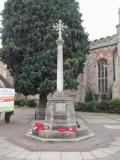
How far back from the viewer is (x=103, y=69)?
36.5 metres

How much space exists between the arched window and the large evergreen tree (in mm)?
11983

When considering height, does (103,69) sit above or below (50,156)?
above

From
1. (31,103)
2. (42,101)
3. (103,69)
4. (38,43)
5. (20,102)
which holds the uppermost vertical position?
(38,43)

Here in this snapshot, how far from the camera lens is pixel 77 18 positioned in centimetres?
2466

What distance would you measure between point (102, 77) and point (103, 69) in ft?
3.33

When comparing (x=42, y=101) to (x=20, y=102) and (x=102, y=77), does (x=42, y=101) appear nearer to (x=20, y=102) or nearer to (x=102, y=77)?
(x=102, y=77)

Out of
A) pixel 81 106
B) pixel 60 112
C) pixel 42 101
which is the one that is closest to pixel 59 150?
pixel 60 112

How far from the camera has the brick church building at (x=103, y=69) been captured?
110 ft

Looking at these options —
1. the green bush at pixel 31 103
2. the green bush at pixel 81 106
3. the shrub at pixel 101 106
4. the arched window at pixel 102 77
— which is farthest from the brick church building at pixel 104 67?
the green bush at pixel 31 103

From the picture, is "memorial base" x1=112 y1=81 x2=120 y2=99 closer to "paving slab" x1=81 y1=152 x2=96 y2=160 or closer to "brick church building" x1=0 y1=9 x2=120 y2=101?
"brick church building" x1=0 y1=9 x2=120 y2=101

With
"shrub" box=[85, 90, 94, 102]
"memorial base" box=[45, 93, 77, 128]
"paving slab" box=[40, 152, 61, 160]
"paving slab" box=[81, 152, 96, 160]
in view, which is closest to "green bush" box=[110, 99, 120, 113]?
"shrub" box=[85, 90, 94, 102]

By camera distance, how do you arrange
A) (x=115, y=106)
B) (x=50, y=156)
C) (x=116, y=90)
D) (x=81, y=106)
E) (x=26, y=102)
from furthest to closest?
(x=26, y=102) → (x=81, y=106) → (x=116, y=90) → (x=115, y=106) → (x=50, y=156)

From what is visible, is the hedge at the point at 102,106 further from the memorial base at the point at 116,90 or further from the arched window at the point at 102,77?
the arched window at the point at 102,77

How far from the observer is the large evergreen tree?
22.3 m
